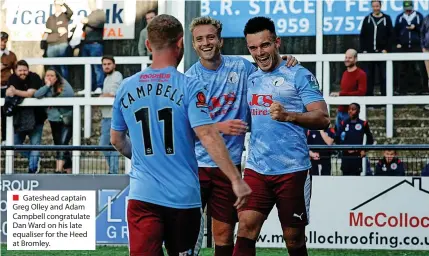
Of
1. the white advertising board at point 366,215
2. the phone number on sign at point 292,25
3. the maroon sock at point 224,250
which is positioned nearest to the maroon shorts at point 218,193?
the maroon sock at point 224,250

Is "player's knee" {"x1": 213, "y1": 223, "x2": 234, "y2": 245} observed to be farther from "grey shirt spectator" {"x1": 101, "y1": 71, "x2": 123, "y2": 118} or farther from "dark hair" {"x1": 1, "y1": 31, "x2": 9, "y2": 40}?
"dark hair" {"x1": 1, "y1": 31, "x2": 9, "y2": 40}

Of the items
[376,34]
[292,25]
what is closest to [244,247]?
[292,25]

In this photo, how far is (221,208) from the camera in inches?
328

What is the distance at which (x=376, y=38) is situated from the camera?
14508mm

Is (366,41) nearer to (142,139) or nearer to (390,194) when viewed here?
(390,194)

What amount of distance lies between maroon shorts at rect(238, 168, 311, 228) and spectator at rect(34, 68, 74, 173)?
674cm

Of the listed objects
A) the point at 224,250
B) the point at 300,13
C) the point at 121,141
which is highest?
the point at 300,13

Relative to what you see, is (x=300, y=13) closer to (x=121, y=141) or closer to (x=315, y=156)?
(x=315, y=156)

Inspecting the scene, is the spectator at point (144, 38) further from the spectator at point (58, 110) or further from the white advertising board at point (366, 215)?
the white advertising board at point (366, 215)

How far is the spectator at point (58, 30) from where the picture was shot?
1488cm

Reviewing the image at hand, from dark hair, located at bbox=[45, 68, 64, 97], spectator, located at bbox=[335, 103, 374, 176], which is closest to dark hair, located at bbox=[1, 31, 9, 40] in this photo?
dark hair, located at bbox=[45, 68, 64, 97]

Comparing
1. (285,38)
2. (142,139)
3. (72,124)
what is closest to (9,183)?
(72,124)

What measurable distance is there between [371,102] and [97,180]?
417 cm

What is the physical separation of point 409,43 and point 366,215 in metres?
3.40
